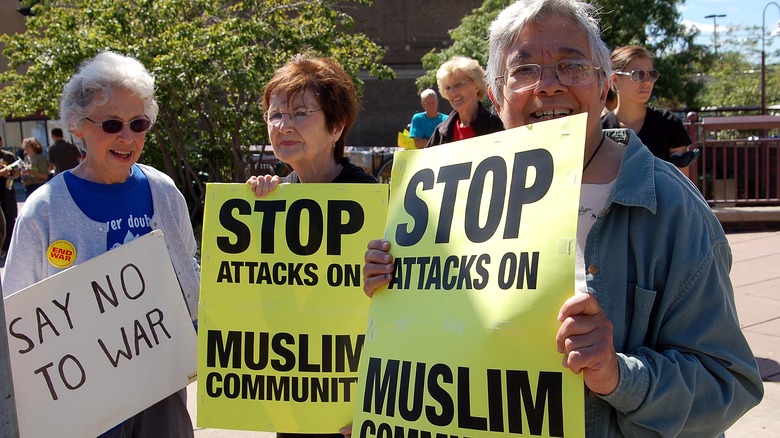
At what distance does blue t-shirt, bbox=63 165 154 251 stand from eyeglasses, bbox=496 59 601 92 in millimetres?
1648

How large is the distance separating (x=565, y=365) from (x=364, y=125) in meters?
29.3

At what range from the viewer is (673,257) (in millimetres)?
1655

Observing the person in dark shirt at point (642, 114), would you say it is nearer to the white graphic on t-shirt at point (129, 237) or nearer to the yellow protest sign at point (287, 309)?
the yellow protest sign at point (287, 309)

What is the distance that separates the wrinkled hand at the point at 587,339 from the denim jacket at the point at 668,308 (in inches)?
3.9

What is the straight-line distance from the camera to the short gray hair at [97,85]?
2.82 m

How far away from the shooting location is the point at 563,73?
1843 millimetres

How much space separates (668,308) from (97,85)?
218 centimetres

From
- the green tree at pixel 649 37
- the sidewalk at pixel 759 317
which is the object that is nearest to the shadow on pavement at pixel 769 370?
the sidewalk at pixel 759 317

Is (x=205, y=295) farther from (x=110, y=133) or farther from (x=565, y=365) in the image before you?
(x=565, y=365)

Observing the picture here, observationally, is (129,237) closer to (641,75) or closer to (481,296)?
(481,296)

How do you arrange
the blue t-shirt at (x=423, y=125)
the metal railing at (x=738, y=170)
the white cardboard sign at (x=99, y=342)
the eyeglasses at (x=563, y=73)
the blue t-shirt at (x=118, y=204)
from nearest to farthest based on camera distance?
1. the eyeglasses at (x=563, y=73)
2. the white cardboard sign at (x=99, y=342)
3. the blue t-shirt at (x=118, y=204)
4. the blue t-shirt at (x=423, y=125)
5. the metal railing at (x=738, y=170)

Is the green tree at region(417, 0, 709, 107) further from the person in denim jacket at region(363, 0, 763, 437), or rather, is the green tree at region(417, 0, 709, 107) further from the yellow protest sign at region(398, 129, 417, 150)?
the person in denim jacket at region(363, 0, 763, 437)

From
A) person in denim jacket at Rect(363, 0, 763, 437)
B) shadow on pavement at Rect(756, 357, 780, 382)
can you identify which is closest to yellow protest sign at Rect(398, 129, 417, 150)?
shadow on pavement at Rect(756, 357, 780, 382)

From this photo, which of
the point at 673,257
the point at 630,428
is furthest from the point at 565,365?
the point at 673,257
